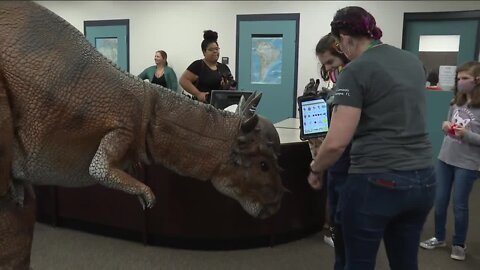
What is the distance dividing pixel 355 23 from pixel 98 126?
108 centimetres

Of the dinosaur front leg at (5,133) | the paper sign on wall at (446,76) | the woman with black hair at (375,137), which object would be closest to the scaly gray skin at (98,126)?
the dinosaur front leg at (5,133)

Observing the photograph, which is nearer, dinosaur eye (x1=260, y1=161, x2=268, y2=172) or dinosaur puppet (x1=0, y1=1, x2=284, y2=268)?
dinosaur puppet (x1=0, y1=1, x2=284, y2=268)

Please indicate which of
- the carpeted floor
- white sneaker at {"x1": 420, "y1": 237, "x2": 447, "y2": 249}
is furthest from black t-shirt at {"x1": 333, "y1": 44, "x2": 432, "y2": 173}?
white sneaker at {"x1": 420, "y1": 237, "x2": 447, "y2": 249}

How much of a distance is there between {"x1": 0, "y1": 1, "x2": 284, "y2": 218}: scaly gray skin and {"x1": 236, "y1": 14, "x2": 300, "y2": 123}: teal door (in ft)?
20.0

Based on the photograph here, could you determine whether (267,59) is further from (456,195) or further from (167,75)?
(456,195)

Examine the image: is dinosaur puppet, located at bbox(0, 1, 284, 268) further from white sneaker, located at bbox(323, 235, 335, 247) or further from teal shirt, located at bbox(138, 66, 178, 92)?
teal shirt, located at bbox(138, 66, 178, 92)

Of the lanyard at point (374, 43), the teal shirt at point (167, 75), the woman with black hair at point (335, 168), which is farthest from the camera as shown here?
the teal shirt at point (167, 75)

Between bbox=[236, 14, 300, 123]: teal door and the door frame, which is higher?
the door frame

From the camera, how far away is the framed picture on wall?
8.20 metres

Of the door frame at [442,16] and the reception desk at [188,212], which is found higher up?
the door frame at [442,16]

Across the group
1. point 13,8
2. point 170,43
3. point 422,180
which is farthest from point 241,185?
point 170,43

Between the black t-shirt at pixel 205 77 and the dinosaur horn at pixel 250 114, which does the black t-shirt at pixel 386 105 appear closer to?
the dinosaur horn at pixel 250 114

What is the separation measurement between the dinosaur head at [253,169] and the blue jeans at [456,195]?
2739mm

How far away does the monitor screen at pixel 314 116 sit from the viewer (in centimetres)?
281
